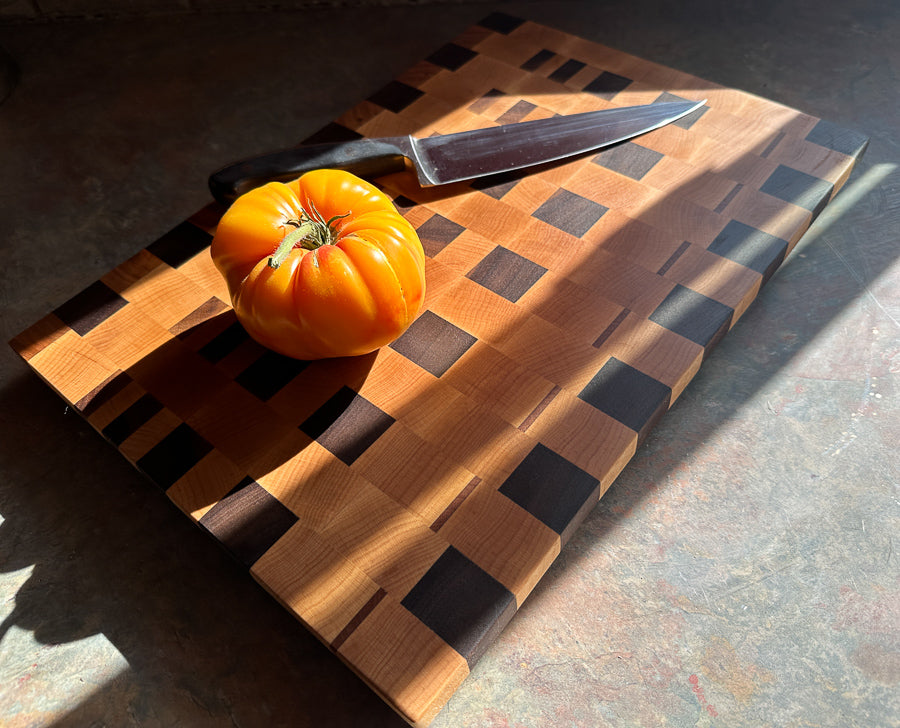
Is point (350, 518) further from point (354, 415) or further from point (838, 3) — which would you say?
point (838, 3)

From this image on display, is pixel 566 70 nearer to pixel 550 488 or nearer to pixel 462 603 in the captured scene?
pixel 550 488

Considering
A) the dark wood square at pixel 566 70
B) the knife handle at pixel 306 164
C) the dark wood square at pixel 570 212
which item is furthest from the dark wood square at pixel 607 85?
the knife handle at pixel 306 164

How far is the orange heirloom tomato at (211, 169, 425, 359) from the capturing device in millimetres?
756

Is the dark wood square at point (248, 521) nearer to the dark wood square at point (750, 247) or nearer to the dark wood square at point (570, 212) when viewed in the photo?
the dark wood square at point (570, 212)

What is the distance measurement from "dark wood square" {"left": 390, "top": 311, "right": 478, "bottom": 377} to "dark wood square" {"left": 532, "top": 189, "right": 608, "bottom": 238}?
23 centimetres

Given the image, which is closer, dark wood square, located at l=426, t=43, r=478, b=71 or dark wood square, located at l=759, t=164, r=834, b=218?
dark wood square, located at l=759, t=164, r=834, b=218

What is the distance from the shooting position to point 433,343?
890mm

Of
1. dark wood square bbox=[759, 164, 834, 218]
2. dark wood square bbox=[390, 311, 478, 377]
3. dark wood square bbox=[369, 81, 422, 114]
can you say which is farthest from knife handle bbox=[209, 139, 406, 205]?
dark wood square bbox=[759, 164, 834, 218]

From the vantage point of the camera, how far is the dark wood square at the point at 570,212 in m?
1.00

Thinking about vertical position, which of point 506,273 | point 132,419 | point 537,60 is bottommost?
point 132,419

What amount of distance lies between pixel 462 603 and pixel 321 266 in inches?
14.2

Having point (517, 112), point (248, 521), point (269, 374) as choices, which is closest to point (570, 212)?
point (517, 112)

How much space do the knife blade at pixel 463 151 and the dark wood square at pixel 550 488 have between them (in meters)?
0.45

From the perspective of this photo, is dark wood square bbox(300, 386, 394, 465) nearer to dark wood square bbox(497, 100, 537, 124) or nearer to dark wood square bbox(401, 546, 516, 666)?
dark wood square bbox(401, 546, 516, 666)
